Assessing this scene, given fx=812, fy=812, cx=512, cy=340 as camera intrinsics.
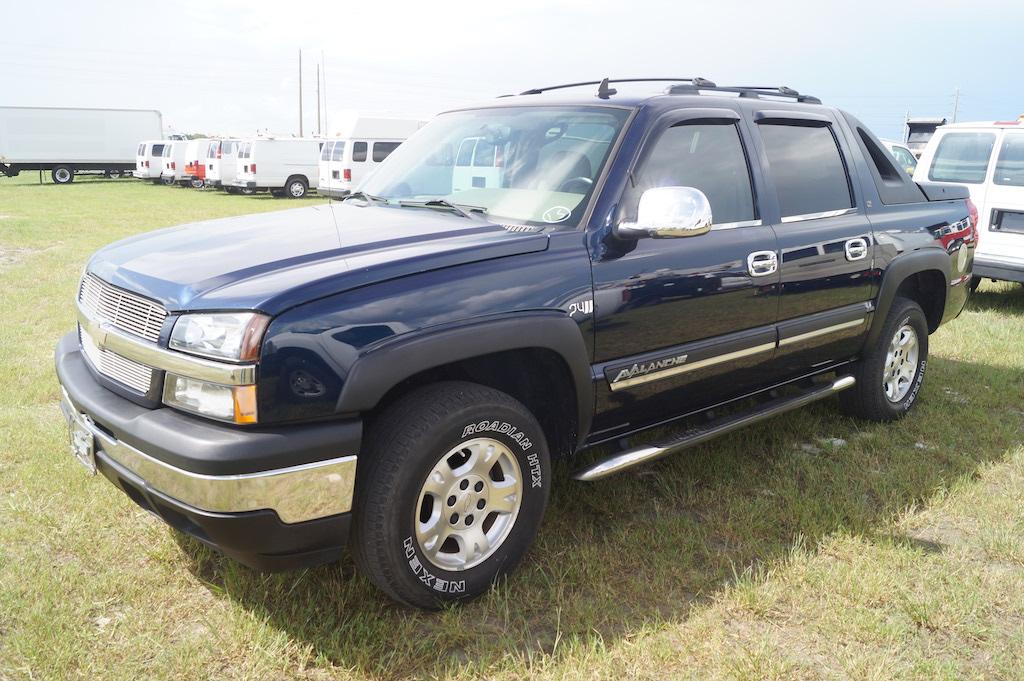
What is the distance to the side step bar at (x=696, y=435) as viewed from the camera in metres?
3.04

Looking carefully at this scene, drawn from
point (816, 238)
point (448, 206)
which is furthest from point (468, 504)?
point (816, 238)

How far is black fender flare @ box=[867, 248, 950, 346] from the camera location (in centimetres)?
429

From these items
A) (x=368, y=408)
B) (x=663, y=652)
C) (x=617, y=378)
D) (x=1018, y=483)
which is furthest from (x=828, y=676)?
(x=1018, y=483)

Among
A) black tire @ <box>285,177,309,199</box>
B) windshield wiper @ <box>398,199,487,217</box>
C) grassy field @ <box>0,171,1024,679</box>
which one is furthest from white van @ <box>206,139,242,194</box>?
windshield wiper @ <box>398,199,487,217</box>

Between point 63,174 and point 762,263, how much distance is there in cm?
3890

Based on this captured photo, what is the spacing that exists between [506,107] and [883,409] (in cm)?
276

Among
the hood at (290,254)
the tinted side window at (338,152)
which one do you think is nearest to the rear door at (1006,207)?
the hood at (290,254)

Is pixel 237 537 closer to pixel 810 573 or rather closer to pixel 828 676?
pixel 828 676

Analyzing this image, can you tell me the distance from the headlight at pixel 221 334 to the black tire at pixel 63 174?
125 ft

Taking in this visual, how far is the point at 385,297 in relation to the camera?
248 cm

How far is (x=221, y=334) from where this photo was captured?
92.0 inches

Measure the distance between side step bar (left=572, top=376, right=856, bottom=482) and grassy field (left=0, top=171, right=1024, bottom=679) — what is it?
353 millimetres

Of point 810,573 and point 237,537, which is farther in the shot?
point 810,573

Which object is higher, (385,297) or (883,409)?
(385,297)
